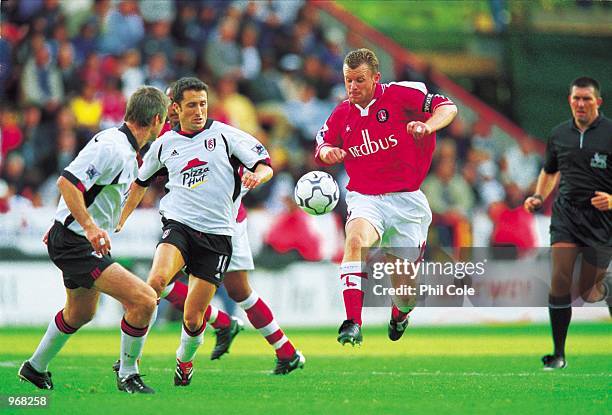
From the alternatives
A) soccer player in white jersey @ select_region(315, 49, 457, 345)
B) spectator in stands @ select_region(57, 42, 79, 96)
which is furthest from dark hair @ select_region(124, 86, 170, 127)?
spectator in stands @ select_region(57, 42, 79, 96)

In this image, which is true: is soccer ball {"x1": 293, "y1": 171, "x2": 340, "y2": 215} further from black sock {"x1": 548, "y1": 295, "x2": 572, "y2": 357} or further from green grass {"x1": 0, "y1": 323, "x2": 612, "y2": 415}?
black sock {"x1": 548, "y1": 295, "x2": 572, "y2": 357}

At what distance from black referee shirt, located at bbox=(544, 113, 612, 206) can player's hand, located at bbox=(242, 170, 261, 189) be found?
3734 mm

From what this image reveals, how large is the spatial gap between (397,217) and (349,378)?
1448 millimetres

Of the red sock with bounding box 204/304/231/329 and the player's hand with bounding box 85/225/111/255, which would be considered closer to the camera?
the player's hand with bounding box 85/225/111/255

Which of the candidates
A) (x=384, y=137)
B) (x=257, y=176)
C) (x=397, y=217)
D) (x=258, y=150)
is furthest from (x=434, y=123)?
(x=257, y=176)

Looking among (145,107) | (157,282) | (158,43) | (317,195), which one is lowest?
(157,282)

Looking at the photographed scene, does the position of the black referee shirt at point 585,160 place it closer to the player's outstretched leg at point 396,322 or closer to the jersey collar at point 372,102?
the player's outstretched leg at point 396,322

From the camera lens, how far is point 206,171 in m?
8.66

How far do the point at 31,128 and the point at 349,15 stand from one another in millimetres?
7142

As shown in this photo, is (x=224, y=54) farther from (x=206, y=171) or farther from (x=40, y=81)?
(x=206, y=171)

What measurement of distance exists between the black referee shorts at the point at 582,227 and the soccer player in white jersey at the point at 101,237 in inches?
168

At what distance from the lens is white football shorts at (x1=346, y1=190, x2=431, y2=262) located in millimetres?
9383

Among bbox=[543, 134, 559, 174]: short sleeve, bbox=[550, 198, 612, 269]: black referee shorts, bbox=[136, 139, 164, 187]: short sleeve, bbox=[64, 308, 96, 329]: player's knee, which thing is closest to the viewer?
bbox=[64, 308, 96, 329]: player's knee

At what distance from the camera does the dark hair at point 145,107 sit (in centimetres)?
815
